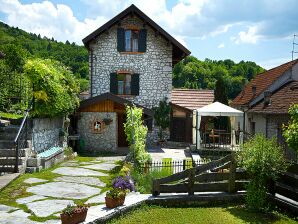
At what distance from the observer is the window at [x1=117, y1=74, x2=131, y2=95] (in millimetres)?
21516

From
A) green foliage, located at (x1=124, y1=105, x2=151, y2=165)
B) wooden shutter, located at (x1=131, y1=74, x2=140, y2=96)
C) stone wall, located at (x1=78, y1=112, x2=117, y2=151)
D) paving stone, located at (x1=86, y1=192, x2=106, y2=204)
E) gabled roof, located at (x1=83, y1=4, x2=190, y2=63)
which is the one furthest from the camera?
wooden shutter, located at (x1=131, y1=74, x2=140, y2=96)

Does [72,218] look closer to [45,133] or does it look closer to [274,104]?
[45,133]

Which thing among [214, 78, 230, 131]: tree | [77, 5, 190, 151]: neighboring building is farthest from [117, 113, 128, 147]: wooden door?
[214, 78, 230, 131]: tree

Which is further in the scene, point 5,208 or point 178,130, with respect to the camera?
point 178,130

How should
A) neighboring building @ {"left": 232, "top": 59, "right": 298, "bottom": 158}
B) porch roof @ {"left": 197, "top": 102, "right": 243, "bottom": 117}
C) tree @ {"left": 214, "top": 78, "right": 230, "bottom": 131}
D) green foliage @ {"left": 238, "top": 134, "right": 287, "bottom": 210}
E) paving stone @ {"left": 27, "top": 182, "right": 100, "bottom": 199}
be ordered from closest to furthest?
Result: green foliage @ {"left": 238, "top": 134, "right": 287, "bottom": 210} < paving stone @ {"left": 27, "top": 182, "right": 100, "bottom": 199} < porch roof @ {"left": 197, "top": 102, "right": 243, "bottom": 117} < neighboring building @ {"left": 232, "top": 59, "right": 298, "bottom": 158} < tree @ {"left": 214, "top": 78, "right": 230, "bottom": 131}

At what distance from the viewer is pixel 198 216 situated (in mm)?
7805

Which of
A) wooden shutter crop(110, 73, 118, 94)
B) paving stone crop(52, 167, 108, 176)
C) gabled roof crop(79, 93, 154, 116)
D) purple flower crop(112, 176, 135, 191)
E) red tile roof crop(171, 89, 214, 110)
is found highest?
wooden shutter crop(110, 73, 118, 94)

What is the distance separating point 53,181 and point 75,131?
28.6 ft

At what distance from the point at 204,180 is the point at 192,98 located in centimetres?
1467

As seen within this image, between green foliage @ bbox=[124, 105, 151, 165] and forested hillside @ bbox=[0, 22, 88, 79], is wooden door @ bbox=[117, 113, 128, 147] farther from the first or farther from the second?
forested hillside @ bbox=[0, 22, 88, 79]

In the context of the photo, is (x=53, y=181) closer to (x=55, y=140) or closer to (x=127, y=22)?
(x=55, y=140)

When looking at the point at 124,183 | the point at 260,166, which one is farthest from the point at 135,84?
the point at 260,166

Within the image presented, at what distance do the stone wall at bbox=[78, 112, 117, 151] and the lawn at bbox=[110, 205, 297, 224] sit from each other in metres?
10.5

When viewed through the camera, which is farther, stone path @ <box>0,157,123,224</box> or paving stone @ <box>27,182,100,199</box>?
paving stone @ <box>27,182,100,199</box>
